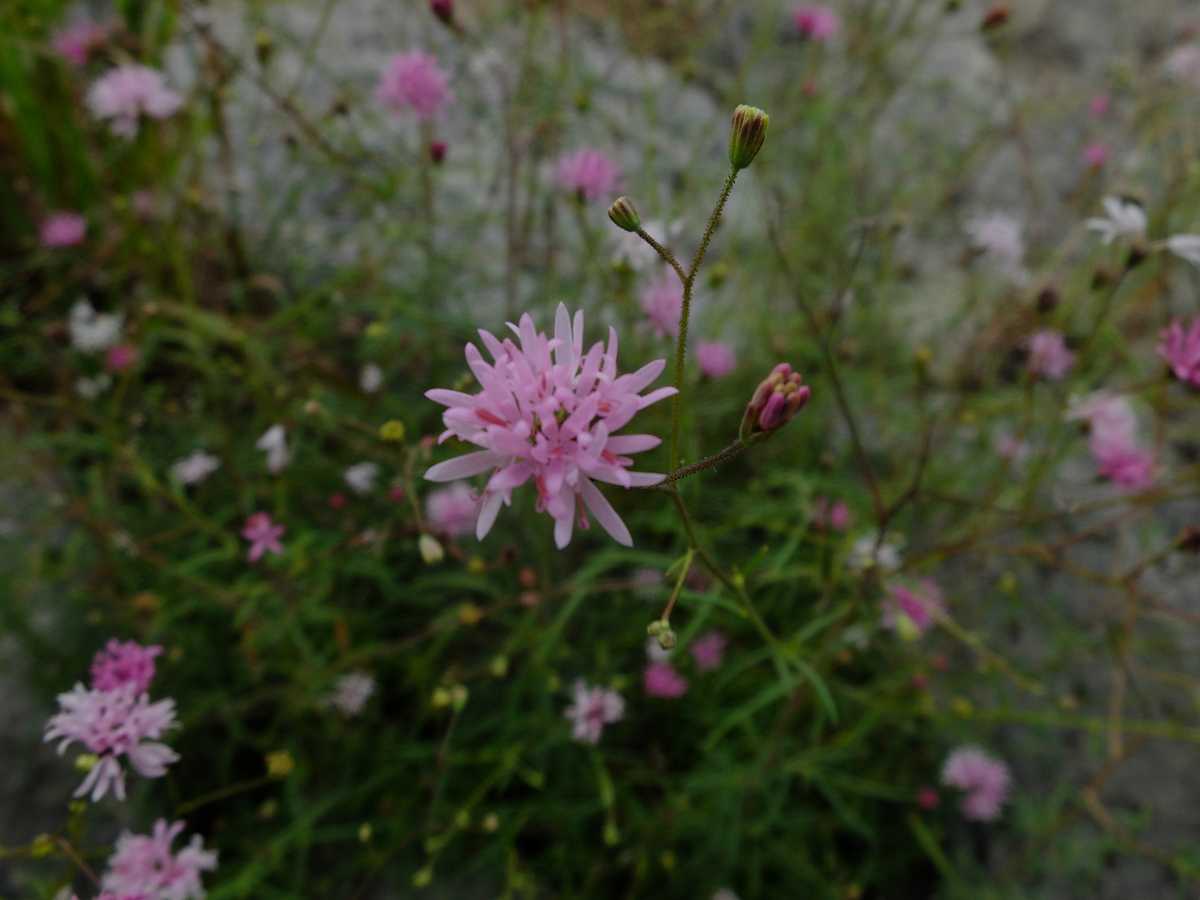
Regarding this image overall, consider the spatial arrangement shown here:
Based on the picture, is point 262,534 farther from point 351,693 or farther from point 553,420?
point 553,420

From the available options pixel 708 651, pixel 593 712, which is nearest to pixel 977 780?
pixel 708 651

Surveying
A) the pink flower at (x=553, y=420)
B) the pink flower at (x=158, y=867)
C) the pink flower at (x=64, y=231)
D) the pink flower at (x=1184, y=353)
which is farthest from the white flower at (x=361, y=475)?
the pink flower at (x=1184, y=353)

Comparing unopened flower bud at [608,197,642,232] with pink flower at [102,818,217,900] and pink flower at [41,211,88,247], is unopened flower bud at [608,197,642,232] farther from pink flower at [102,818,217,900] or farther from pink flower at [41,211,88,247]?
pink flower at [41,211,88,247]

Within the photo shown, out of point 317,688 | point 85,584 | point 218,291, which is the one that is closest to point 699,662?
point 317,688

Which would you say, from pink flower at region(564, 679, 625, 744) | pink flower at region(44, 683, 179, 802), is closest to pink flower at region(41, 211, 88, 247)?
pink flower at region(44, 683, 179, 802)

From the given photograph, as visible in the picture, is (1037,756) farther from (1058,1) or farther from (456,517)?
(1058,1)

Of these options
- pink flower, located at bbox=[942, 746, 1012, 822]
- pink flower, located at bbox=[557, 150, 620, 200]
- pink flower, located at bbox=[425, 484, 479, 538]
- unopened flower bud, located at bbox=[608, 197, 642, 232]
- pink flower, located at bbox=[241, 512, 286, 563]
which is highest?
unopened flower bud, located at bbox=[608, 197, 642, 232]
